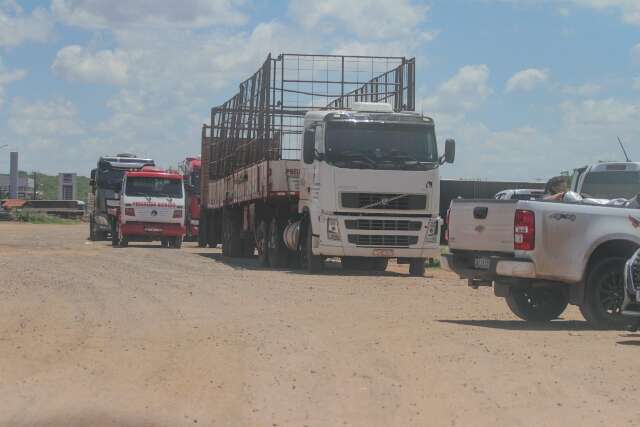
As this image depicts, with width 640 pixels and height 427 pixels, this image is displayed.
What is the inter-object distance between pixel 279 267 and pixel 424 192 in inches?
181

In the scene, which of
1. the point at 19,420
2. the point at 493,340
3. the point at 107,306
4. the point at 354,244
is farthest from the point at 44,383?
the point at 354,244

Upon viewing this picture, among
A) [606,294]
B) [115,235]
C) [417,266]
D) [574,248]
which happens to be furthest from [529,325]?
[115,235]

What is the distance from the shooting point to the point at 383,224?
68.9ft

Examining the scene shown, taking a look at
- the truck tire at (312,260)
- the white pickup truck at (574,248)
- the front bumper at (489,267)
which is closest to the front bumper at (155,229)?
the truck tire at (312,260)

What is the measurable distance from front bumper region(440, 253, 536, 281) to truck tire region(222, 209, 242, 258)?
53.8ft

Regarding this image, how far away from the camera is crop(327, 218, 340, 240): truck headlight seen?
20812mm

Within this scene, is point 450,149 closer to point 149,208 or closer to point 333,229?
point 333,229

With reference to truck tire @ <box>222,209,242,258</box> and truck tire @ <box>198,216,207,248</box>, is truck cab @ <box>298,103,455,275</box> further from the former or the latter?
truck tire @ <box>198,216,207,248</box>

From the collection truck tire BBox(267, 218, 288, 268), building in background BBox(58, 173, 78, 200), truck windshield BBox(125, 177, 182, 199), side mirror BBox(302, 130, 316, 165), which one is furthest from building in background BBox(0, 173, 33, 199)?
side mirror BBox(302, 130, 316, 165)

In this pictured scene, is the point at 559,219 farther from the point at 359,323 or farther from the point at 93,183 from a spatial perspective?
the point at 93,183

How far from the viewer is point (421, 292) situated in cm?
1730

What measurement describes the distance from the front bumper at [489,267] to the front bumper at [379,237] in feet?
23.8

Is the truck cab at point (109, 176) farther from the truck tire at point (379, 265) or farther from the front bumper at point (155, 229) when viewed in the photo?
the truck tire at point (379, 265)

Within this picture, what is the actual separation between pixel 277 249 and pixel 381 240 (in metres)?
3.86
